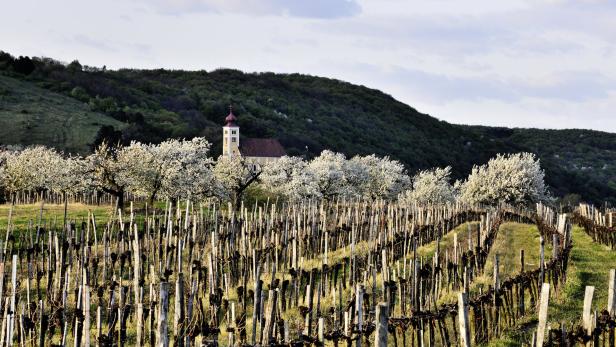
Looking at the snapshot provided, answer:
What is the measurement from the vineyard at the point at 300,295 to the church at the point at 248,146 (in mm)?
94721

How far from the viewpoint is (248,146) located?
140m

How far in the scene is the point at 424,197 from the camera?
8462cm

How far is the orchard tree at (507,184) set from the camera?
8206cm

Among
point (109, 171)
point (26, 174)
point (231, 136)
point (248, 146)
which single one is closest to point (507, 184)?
point (109, 171)

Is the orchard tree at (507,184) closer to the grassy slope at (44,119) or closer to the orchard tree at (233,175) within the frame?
the orchard tree at (233,175)

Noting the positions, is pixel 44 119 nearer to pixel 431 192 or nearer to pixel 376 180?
pixel 376 180

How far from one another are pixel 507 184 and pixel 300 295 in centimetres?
6304

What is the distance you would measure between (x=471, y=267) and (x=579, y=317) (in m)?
6.23

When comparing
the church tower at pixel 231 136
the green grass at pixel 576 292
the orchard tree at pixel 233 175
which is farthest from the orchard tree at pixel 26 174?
the church tower at pixel 231 136

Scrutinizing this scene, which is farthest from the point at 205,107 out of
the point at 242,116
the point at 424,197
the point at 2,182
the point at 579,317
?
the point at 579,317

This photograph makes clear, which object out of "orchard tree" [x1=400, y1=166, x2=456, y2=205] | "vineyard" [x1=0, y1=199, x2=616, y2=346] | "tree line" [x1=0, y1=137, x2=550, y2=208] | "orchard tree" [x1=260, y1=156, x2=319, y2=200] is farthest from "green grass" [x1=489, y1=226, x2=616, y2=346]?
"orchard tree" [x1=400, y1=166, x2=456, y2=205]

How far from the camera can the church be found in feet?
445

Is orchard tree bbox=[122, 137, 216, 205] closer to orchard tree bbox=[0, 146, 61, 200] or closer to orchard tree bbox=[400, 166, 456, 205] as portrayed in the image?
orchard tree bbox=[0, 146, 61, 200]

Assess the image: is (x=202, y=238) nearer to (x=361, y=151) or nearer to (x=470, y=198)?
(x=470, y=198)
